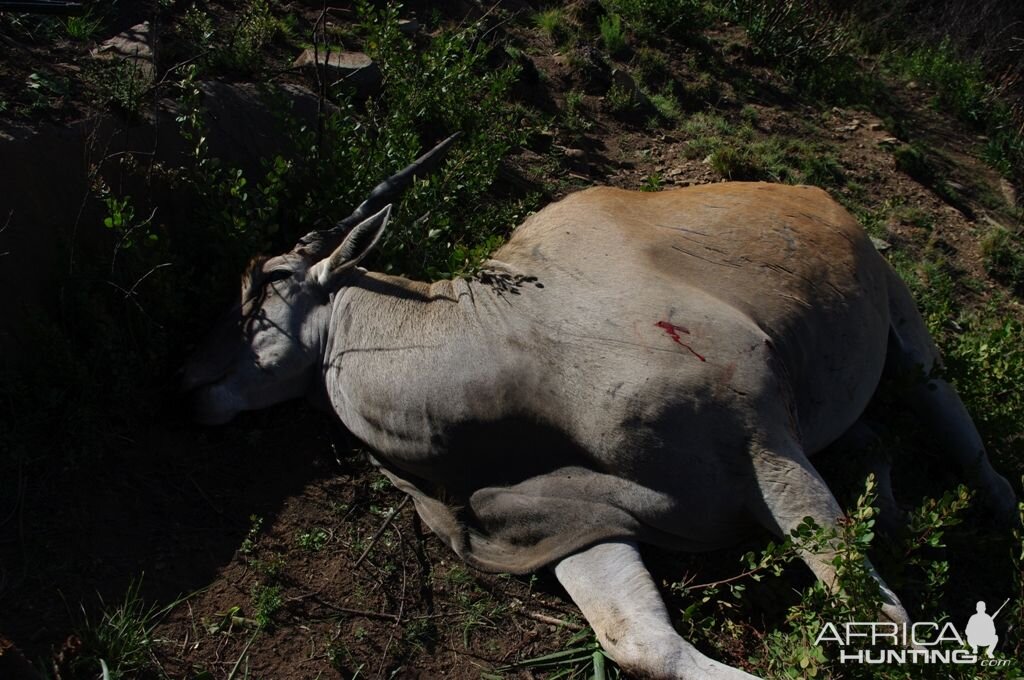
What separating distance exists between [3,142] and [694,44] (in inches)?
274

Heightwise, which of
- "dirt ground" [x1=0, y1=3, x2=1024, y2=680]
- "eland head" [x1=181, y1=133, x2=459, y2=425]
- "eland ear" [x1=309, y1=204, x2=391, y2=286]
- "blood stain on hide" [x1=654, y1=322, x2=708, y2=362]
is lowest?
"dirt ground" [x1=0, y1=3, x2=1024, y2=680]

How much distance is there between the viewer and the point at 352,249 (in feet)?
17.5

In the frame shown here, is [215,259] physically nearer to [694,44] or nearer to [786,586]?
[786,586]

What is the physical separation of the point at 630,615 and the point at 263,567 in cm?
169

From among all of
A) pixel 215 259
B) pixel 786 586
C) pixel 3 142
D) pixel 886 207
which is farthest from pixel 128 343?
pixel 886 207

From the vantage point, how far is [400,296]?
17.3 ft

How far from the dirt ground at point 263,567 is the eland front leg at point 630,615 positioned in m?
0.20

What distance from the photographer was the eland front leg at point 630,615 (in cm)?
411

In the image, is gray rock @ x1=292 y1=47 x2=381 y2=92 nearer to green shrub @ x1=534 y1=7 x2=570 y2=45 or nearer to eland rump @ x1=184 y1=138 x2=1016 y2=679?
eland rump @ x1=184 y1=138 x2=1016 y2=679

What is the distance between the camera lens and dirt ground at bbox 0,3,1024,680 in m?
4.19
